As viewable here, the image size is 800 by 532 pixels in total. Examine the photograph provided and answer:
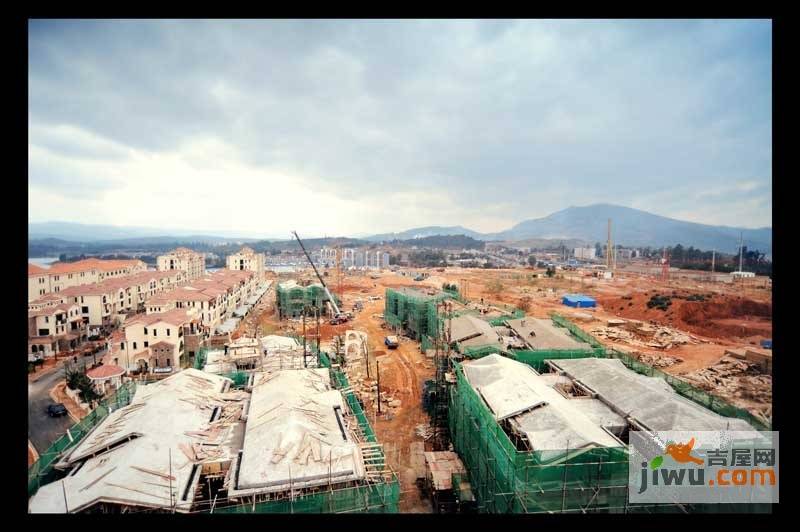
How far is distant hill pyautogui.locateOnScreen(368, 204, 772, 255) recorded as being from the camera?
342ft

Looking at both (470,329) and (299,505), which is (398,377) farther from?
(299,505)

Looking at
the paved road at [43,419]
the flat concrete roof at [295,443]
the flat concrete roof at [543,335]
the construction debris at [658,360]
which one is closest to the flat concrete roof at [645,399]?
the flat concrete roof at [543,335]

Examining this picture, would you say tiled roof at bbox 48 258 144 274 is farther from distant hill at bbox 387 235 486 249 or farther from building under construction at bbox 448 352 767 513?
distant hill at bbox 387 235 486 249

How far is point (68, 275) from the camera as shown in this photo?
21.7 meters

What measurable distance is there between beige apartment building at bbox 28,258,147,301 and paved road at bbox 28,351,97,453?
22.6ft

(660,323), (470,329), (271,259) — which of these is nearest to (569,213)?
(271,259)

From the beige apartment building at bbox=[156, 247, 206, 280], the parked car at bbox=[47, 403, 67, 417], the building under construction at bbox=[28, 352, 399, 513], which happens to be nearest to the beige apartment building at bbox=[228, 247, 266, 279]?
the beige apartment building at bbox=[156, 247, 206, 280]

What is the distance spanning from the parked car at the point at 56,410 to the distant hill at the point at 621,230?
10413 centimetres

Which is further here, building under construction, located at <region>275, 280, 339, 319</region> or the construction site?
building under construction, located at <region>275, 280, 339, 319</region>

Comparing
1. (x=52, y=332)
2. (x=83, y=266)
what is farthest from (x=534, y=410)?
(x=83, y=266)

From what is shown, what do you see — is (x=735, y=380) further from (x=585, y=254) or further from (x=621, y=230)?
(x=621, y=230)

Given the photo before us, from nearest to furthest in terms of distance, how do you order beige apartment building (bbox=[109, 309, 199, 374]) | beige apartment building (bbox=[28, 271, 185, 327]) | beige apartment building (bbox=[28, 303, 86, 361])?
beige apartment building (bbox=[109, 309, 199, 374])
beige apartment building (bbox=[28, 303, 86, 361])
beige apartment building (bbox=[28, 271, 185, 327])

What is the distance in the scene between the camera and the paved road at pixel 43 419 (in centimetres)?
849
